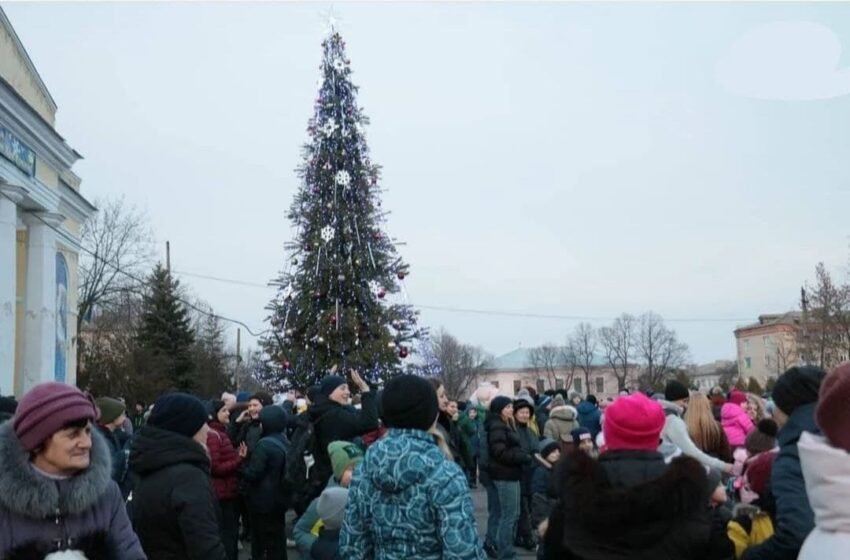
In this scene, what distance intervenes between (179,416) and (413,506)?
1.49m

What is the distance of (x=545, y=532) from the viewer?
12.1 ft

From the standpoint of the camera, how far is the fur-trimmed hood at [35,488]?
3.31 meters

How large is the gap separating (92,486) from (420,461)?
4.70ft

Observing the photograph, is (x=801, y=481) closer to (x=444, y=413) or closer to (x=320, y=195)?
(x=444, y=413)

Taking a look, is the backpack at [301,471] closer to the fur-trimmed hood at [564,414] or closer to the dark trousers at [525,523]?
the dark trousers at [525,523]

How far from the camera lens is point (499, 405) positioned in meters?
10.5

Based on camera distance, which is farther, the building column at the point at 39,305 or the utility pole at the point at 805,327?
the utility pole at the point at 805,327

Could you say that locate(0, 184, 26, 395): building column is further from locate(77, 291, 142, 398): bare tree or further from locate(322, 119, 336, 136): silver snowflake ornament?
locate(77, 291, 142, 398): bare tree

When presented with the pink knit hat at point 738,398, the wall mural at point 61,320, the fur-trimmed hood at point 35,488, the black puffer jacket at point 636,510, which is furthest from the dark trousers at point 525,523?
the wall mural at point 61,320

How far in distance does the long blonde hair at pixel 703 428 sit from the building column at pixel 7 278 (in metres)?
16.6

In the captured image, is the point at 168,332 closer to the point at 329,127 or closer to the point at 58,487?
the point at 329,127

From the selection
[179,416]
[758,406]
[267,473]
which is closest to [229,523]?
[267,473]

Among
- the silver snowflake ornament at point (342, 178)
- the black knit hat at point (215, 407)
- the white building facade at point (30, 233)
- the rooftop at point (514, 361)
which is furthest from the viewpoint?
the rooftop at point (514, 361)

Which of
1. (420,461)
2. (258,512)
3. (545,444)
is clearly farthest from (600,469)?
(545,444)
